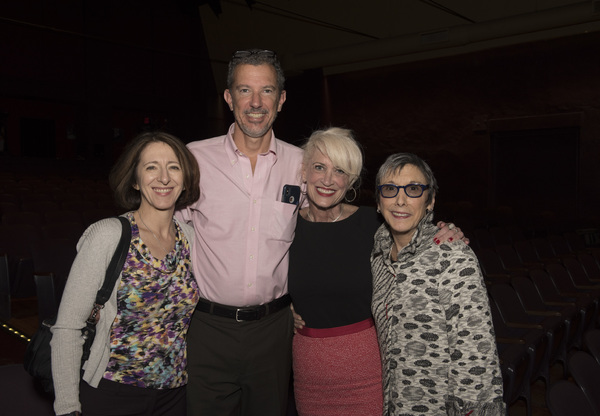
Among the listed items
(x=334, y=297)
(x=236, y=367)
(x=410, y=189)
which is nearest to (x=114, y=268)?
(x=236, y=367)

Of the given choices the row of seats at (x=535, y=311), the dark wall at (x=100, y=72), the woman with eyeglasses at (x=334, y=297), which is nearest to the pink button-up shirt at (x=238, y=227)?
the woman with eyeglasses at (x=334, y=297)

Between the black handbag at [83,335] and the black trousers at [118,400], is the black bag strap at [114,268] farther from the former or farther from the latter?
the black trousers at [118,400]

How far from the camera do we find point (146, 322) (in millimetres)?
1444

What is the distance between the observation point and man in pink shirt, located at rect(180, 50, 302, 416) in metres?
1.72

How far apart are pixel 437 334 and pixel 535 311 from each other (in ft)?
8.56

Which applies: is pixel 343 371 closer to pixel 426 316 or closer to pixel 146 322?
pixel 426 316

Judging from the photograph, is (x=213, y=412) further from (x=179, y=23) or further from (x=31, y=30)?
(x=179, y=23)

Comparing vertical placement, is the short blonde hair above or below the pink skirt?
above

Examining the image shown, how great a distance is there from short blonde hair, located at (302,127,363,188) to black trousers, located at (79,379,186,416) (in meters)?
1.00

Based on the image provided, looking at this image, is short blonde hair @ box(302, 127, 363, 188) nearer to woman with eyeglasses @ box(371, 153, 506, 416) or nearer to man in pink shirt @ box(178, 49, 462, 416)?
man in pink shirt @ box(178, 49, 462, 416)

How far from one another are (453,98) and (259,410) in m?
10.1

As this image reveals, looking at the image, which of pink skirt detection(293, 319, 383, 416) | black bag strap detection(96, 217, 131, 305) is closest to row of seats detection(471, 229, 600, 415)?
pink skirt detection(293, 319, 383, 416)

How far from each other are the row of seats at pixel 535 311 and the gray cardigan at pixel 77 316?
5.52 ft

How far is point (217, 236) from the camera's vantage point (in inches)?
69.1
